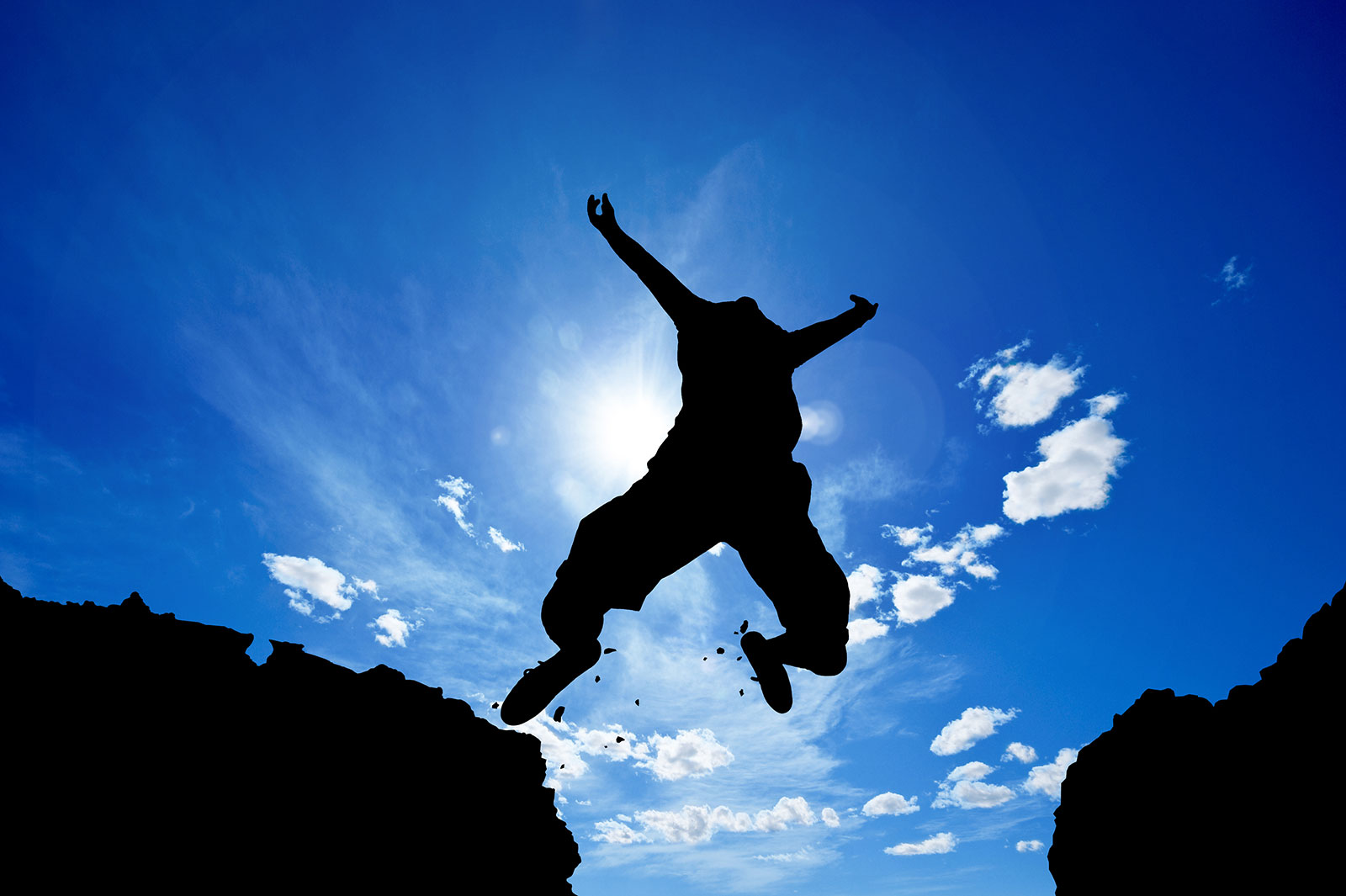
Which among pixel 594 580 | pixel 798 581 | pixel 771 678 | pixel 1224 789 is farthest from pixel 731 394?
pixel 1224 789

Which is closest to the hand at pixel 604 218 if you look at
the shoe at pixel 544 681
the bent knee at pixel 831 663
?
the shoe at pixel 544 681

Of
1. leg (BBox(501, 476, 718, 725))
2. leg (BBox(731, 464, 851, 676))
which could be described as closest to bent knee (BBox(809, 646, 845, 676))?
leg (BBox(731, 464, 851, 676))

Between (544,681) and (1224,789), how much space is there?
398 centimetres

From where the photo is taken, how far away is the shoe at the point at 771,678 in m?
3.53

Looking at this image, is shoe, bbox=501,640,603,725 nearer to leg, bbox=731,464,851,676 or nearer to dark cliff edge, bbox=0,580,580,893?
leg, bbox=731,464,851,676

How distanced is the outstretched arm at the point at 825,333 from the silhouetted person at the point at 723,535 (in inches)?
15.1

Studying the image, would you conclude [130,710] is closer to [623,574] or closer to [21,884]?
[21,884]

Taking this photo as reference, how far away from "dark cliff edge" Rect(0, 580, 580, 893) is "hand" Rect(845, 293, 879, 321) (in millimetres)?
6112

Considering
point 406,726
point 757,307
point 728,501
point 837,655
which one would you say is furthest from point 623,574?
point 406,726

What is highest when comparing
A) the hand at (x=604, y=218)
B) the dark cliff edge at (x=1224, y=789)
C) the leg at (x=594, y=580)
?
the hand at (x=604, y=218)

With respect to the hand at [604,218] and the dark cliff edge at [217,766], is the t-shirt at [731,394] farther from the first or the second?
the dark cliff edge at [217,766]

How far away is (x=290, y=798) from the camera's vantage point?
14.3 feet

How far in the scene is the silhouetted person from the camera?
3482mm

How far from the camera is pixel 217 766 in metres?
3.96
